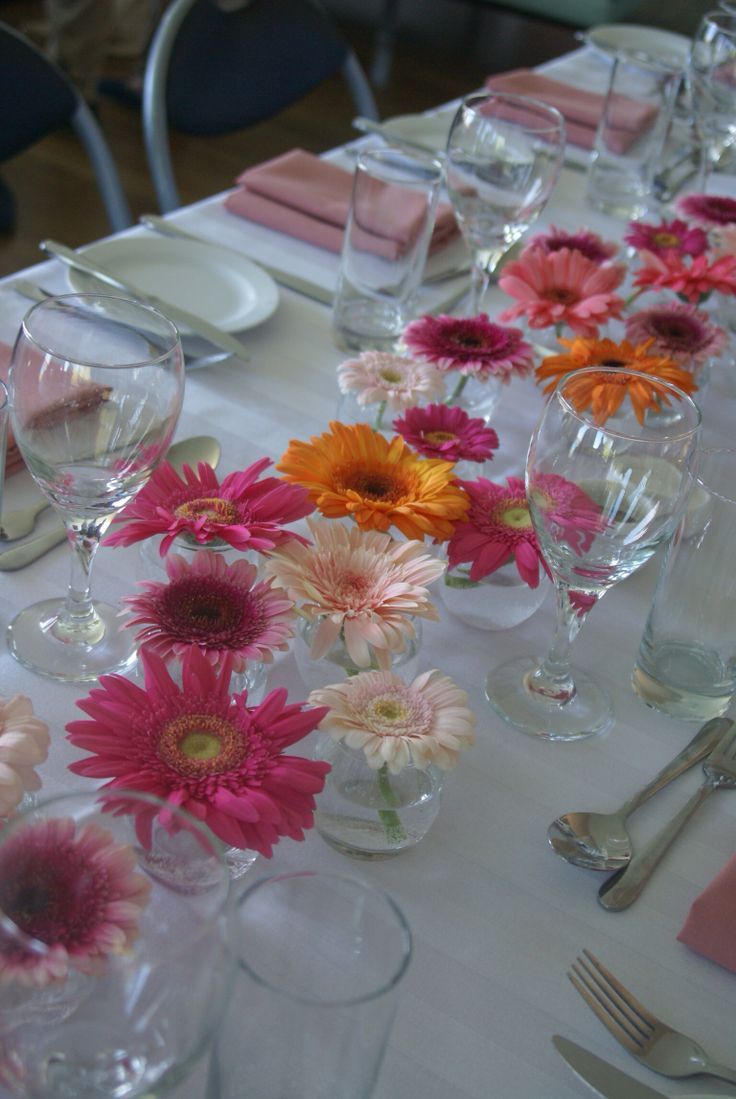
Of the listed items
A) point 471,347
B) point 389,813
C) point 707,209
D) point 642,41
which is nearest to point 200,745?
point 389,813

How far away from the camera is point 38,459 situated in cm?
64

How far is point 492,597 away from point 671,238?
2.12 feet

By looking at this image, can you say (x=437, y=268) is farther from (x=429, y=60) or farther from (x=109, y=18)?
(x=429, y=60)

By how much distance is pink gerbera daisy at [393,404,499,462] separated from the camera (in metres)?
0.82

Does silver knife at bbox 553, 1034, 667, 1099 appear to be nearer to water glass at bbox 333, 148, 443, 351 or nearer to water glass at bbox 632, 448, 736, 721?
water glass at bbox 632, 448, 736, 721

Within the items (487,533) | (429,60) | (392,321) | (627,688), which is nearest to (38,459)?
(487,533)

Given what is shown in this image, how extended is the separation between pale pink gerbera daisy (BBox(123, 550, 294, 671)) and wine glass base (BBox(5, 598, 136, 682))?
0.27 ft

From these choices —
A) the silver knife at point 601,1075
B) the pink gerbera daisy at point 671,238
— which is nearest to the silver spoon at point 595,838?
the silver knife at point 601,1075

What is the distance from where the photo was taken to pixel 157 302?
41.5 inches

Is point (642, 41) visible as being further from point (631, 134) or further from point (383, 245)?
point (383, 245)

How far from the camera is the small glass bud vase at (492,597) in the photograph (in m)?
0.78

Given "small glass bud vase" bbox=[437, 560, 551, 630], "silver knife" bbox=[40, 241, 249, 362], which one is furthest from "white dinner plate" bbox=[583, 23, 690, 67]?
"small glass bud vase" bbox=[437, 560, 551, 630]

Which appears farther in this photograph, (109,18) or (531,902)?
(109,18)

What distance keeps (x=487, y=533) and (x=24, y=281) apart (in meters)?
0.51
